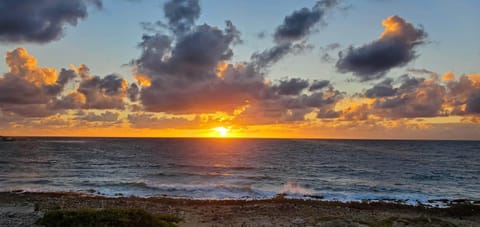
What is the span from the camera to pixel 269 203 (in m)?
27.3

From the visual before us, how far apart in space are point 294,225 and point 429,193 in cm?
2463

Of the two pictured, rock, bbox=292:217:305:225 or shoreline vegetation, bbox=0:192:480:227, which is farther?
rock, bbox=292:217:305:225

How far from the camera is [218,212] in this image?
2269cm

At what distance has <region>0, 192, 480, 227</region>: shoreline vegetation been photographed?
553 inches

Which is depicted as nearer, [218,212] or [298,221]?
[298,221]

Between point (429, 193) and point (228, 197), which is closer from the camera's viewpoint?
point (228, 197)

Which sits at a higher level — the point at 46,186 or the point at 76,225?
the point at 76,225

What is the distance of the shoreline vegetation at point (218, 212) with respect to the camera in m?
14.1

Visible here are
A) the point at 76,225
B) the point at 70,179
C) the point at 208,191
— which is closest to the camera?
the point at 76,225

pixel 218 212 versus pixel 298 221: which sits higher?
pixel 298 221

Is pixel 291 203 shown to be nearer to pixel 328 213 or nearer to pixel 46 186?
pixel 328 213

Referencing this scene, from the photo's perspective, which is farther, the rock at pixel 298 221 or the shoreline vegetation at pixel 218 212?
the rock at pixel 298 221

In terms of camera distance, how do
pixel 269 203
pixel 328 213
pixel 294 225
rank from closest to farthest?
pixel 294 225 < pixel 328 213 < pixel 269 203

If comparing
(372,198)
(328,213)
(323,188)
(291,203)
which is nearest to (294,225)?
(328,213)
